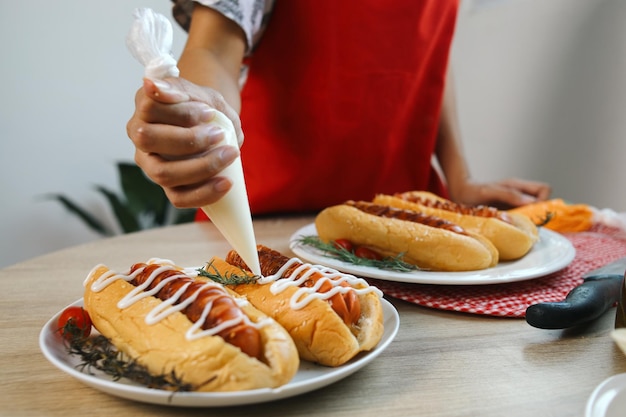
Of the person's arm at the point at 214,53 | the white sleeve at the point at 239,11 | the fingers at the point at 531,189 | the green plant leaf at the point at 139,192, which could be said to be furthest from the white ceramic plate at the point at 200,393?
the green plant leaf at the point at 139,192

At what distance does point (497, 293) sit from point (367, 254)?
0.32 metres

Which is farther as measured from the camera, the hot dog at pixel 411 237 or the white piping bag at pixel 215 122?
the hot dog at pixel 411 237

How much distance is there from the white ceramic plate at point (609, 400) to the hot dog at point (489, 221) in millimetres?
696

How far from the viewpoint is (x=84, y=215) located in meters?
3.54

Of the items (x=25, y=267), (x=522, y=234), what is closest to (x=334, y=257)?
(x=522, y=234)

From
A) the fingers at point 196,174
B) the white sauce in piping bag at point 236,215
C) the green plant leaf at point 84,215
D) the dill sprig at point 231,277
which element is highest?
the fingers at point 196,174

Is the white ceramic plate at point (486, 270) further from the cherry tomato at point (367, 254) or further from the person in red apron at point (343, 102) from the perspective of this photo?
the person in red apron at point (343, 102)

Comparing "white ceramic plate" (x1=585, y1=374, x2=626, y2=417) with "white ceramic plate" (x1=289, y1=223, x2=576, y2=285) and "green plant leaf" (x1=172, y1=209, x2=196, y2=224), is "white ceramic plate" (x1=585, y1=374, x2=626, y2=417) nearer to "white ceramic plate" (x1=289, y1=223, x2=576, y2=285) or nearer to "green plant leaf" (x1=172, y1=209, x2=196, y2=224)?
"white ceramic plate" (x1=289, y1=223, x2=576, y2=285)

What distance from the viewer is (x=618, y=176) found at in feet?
9.27

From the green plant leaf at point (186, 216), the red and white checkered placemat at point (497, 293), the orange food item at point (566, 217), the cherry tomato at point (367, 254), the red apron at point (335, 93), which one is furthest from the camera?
the green plant leaf at point (186, 216)

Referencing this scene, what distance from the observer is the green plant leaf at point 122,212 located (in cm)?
353

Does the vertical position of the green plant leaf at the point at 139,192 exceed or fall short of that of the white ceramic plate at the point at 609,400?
it falls short

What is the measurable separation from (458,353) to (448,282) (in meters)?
0.26

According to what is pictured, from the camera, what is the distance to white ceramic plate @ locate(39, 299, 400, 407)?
714 millimetres
